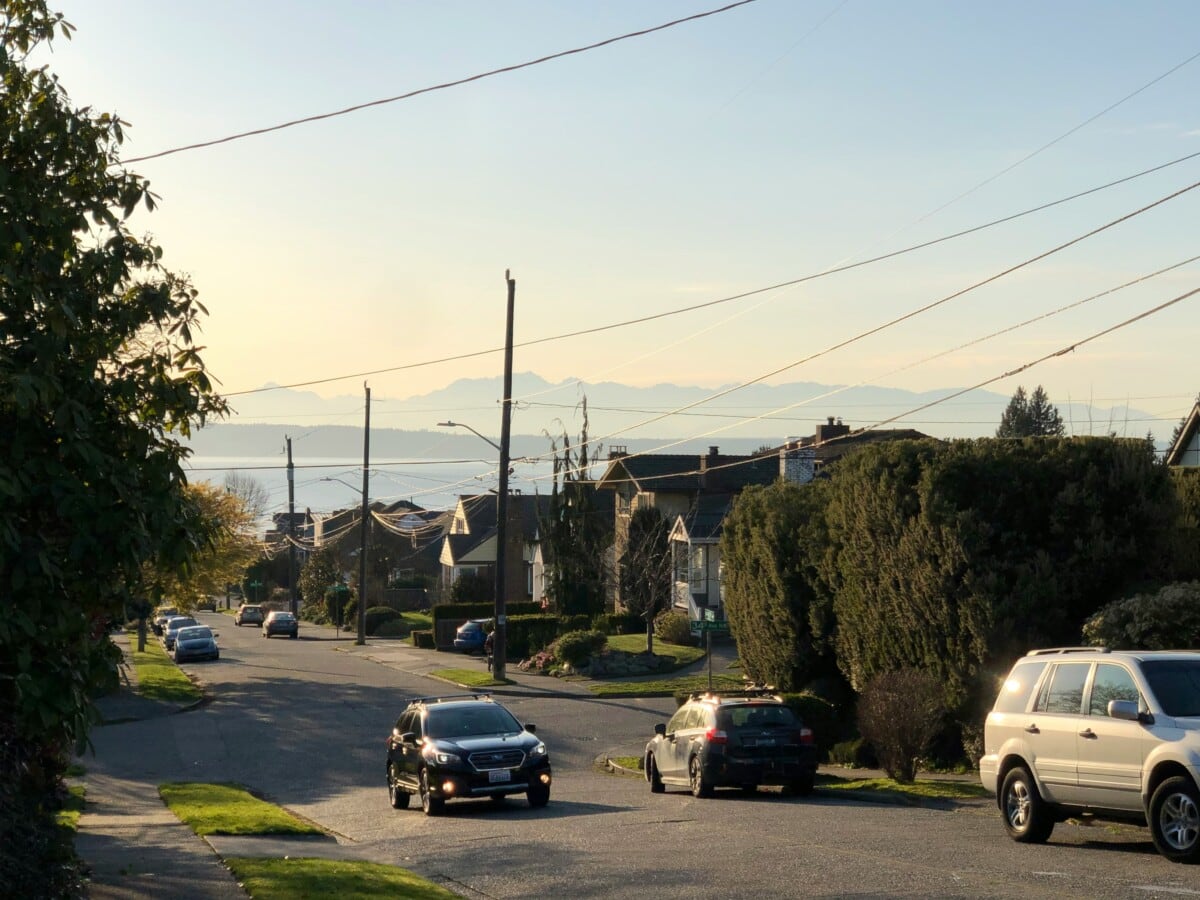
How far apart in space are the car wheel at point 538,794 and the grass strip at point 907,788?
184 inches

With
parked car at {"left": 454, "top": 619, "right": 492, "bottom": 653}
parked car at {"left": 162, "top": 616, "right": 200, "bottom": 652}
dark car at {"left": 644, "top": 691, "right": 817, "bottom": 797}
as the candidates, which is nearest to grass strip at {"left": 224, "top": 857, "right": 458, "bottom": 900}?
dark car at {"left": 644, "top": 691, "right": 817, "bottom": 797}

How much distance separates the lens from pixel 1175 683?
13.6m

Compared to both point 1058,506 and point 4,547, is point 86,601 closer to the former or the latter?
point 4,547

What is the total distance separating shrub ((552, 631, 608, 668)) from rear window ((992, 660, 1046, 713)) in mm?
39513

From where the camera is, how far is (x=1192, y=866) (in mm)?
12695

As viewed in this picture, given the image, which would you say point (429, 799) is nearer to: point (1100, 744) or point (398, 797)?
point (398, 797)

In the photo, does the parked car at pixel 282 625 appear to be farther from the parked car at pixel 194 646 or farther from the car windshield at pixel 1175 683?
the car windshield at pixel 1175 683

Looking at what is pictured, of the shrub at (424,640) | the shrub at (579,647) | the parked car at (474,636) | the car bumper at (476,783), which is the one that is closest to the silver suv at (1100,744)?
the car bumper at (476,783)

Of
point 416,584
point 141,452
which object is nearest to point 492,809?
point 141,452

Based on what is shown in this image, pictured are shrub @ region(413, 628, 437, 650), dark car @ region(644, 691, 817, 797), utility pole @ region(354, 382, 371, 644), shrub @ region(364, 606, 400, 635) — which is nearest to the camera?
dark car @ region(644, 691, 817, 797)

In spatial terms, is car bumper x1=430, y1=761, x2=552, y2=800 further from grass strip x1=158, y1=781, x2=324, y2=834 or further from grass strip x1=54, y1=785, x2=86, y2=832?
grass strip x1=54, y1=785, x2=86, y2=832

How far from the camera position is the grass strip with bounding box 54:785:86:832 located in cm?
1955

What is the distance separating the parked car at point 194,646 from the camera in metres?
65.3

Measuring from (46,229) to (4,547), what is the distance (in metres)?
2.30
